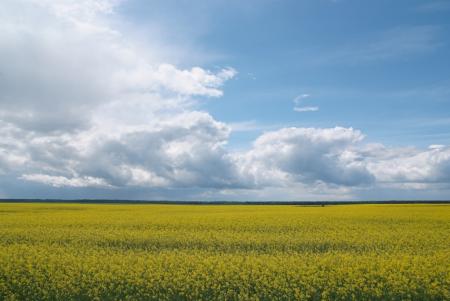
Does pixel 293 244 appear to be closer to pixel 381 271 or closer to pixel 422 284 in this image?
pixel 381 271

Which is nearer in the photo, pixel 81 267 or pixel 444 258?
pixel 81 267

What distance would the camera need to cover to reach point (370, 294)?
1302cm

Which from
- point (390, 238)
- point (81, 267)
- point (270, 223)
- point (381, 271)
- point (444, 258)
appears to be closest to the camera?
point (381, 271)

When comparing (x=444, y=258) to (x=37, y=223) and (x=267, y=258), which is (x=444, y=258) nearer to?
(x=267, y=258)

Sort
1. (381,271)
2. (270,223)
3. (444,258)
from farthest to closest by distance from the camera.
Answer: (270,223)
(444,258)
(381,271)

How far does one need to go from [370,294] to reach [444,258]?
6.73 m

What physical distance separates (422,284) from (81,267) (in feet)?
42.7

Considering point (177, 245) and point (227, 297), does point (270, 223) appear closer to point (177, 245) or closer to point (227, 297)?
point (177, 245)

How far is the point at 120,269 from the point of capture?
1556 cm

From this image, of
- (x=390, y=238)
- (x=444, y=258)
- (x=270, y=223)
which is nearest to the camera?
(x=444, y=258)

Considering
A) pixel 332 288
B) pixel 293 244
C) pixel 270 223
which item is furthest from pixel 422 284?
pixel 270 223

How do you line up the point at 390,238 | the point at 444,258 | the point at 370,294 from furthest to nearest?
the point at 390,238 → the point at 444,258 → the point at 370,294

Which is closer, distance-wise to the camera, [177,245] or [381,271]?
[381,271]

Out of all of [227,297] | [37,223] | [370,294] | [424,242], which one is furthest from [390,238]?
[37,223]
